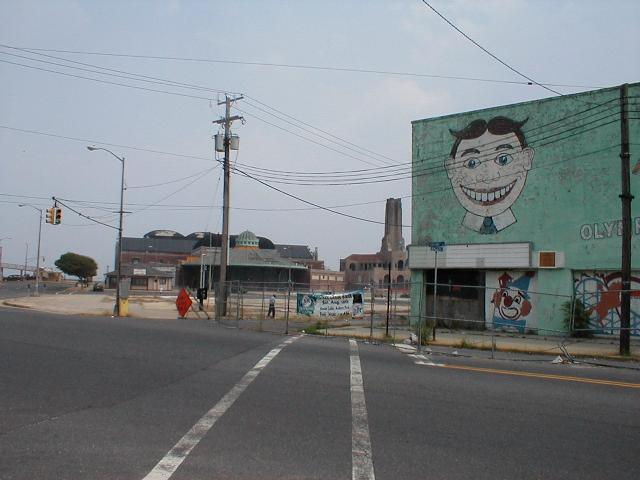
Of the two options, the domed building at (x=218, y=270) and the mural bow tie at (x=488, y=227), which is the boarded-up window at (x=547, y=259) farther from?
the domed building at (x=218, y=270)

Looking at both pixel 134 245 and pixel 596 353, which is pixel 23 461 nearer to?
pixel 596 353

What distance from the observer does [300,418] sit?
768 cm

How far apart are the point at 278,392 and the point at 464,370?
480 centimetres

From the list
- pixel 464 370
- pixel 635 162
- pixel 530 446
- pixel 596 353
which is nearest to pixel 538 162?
pixel 635 162

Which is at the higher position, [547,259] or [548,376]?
[547,259]

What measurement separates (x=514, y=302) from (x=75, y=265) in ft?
369

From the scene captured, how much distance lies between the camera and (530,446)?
6.64 metres

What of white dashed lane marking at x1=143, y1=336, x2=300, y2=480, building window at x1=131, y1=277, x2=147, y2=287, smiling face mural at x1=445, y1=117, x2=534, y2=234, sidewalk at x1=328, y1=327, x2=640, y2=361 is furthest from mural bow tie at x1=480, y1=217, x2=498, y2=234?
building window at x1=131, y1=277, x2=147, y2=287

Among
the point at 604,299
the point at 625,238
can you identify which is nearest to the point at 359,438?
the point at 625,238

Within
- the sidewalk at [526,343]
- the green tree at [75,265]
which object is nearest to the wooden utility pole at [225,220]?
the sidewalk at [526,343]

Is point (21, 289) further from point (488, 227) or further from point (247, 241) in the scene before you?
point (488, 227)

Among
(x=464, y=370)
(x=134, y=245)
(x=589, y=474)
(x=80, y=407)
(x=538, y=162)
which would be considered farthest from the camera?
(x=134, y=245)

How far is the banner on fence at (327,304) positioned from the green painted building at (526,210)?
282cm

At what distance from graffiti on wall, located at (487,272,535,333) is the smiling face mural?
2.01m
